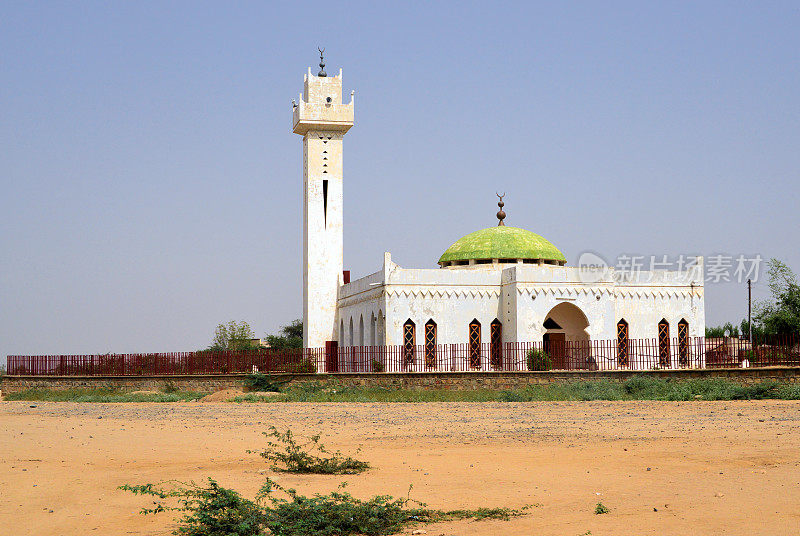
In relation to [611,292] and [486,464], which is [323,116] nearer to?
[611,292]

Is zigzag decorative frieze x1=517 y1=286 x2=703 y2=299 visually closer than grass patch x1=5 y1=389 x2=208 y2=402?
No

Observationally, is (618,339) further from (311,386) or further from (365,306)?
(311,386)

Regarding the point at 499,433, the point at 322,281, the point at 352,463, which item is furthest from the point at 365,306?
the point at 352,463

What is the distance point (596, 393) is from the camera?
69.9 feet

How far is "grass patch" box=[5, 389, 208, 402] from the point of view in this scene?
24.4 metres

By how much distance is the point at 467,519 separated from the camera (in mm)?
7453

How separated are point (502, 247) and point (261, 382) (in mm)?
12573

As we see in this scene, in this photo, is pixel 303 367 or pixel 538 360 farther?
pixel 303 367

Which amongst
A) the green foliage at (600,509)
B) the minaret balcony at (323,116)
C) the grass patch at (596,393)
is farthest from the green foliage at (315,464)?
the minaret balcony at (323,116)

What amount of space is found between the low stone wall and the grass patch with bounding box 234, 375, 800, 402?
24.0 inches

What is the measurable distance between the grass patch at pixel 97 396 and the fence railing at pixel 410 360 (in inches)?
70.7

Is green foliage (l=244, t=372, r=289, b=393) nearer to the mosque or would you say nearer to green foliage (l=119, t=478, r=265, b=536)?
the mosque

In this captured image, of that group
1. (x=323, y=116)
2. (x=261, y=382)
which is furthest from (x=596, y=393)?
(x=323, y=116)

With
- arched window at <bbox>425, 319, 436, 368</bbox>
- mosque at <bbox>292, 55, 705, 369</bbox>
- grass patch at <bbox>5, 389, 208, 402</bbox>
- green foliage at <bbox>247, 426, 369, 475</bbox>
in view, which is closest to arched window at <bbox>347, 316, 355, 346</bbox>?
mosque at <bbox>292, 55, 705, 369</bbox>
